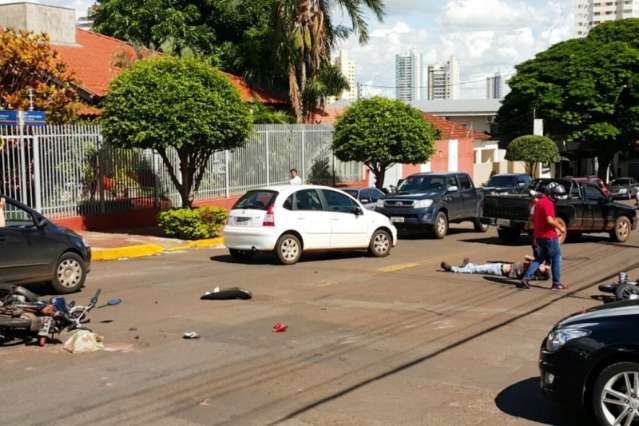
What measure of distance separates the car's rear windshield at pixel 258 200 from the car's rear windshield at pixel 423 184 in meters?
7.24

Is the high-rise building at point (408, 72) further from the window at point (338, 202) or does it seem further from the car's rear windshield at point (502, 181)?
the window at point (338, 202)

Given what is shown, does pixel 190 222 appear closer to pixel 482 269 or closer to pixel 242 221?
pixel 242 221

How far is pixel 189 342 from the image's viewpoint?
8.77 metres

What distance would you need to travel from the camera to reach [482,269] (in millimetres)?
14117

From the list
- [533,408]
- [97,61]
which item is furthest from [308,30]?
[533,408]

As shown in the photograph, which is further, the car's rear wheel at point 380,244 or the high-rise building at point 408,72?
the high-rise building at point 408,72

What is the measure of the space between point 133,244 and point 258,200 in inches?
181

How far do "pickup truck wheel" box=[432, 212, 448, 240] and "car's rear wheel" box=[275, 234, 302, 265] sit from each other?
6.41 meters

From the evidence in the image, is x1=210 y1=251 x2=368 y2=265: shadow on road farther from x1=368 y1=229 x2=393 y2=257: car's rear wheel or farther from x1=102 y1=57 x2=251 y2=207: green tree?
x1=102 y1=57 x2=251 y2=207: green tree

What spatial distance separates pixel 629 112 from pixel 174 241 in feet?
139

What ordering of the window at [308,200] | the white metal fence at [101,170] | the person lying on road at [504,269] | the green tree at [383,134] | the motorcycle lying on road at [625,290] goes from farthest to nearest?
1. the green tree at [383,134]
2. the white metal fence at [101,170]
3. the window at [308,200]
4. the person lying on road at [504,269]
5. the motorcycle lying on road at [625,290]

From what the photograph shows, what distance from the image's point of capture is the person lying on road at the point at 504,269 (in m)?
13.3

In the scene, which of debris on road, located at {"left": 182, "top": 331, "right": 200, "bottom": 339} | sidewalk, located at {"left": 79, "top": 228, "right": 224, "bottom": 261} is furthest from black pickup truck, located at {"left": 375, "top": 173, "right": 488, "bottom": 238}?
debris on road, located at {"left": 182, "top": 331, "right": 200, "bottom": 339}

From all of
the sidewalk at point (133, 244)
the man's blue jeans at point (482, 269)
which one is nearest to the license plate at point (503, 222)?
the man's blue jeans at point (482, 269)
